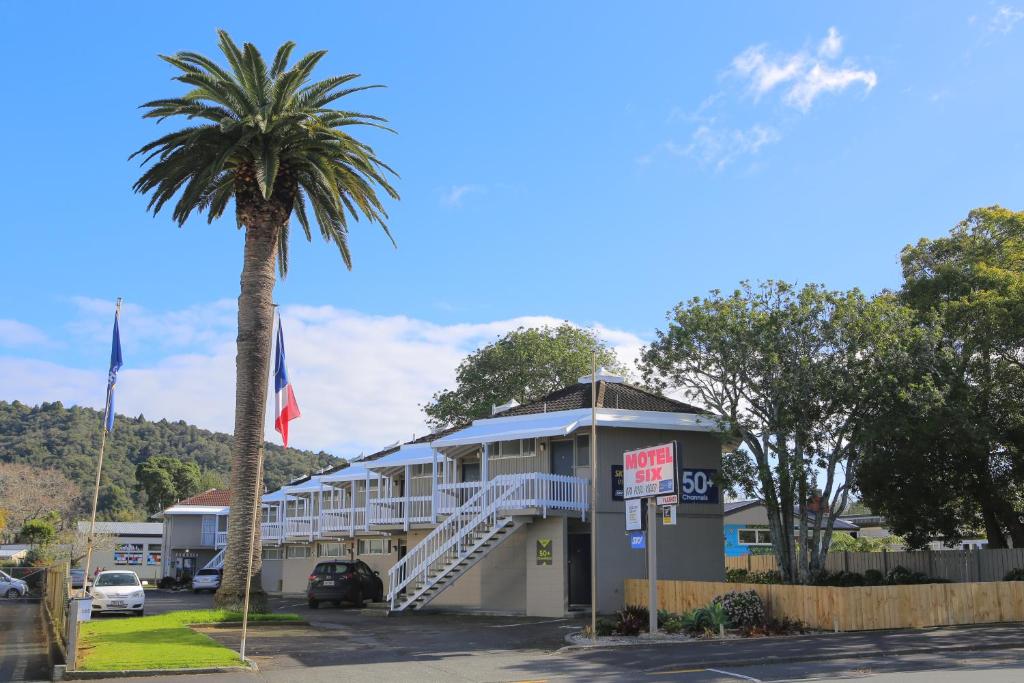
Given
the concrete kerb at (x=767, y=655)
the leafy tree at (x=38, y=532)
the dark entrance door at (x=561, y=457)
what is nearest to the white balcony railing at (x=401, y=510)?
the dark entrance door at (x=561, y=457)

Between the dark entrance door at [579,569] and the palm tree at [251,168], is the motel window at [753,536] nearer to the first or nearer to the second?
the dark entrance door at [579,569]

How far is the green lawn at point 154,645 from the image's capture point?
49.1 feet

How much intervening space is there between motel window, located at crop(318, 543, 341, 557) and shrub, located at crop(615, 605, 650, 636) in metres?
24.9

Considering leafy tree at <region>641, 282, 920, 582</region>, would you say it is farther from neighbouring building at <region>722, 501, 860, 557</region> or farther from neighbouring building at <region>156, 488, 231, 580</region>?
neighbouring building at <region>156, 488, 231, 580</region>

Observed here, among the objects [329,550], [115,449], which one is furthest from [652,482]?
[115,449]

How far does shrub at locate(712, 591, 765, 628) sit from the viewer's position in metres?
20.4

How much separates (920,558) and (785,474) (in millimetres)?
10013

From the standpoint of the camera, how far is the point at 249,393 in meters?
24.5

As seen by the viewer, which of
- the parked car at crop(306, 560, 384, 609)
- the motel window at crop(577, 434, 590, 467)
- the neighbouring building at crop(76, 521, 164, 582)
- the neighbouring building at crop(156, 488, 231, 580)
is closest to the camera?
the motel window at crop(577, 434, 590, 467)

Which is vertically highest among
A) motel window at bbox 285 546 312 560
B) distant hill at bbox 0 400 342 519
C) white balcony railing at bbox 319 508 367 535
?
distant hill at bbox 0 400 342 519

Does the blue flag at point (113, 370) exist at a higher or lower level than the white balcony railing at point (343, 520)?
higher

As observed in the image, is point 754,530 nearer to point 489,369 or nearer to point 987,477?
point 489,369

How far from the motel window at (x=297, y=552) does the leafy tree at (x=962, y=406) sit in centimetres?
2838

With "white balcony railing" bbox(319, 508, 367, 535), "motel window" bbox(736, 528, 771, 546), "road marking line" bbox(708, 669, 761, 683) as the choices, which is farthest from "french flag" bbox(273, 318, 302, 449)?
"motel window" bbox(736, 528, 771, 546)
